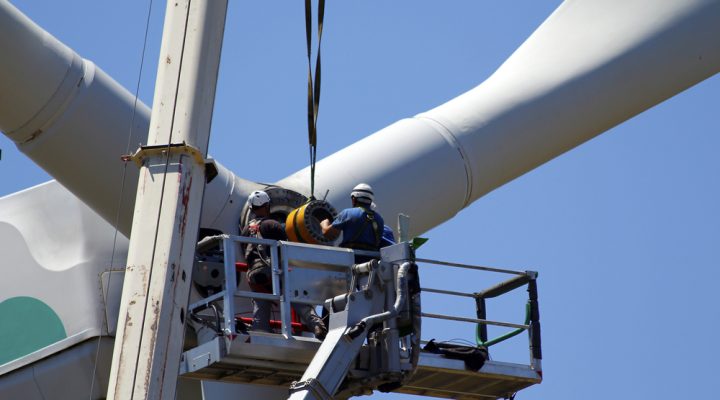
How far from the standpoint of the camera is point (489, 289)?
16.2m

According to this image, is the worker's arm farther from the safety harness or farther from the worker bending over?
the worker bending over

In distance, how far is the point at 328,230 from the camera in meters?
14.8

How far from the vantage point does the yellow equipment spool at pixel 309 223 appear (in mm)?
15023

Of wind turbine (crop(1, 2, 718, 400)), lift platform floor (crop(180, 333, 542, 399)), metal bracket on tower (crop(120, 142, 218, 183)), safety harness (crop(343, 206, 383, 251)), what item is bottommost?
lift platform floor (crop(180, 333, 542, 399))

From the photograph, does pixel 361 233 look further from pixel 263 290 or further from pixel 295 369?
pixel 295 369

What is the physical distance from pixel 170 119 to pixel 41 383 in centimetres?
632

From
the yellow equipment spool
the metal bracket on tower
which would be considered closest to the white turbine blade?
the yellow equipment spool

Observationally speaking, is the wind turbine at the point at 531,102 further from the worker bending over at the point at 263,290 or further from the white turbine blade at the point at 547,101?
the worker bending over at the point at 263,290

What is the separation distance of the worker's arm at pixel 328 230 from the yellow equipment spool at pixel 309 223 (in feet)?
0.16

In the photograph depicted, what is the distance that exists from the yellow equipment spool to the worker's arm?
0.05m

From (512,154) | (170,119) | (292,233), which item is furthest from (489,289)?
(170,119)

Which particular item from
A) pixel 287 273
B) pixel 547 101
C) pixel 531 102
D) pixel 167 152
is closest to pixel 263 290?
pixel 287 273

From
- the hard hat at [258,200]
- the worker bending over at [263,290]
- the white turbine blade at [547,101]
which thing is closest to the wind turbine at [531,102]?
the white turbine blade at [547,101]

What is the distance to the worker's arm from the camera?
14.7m
